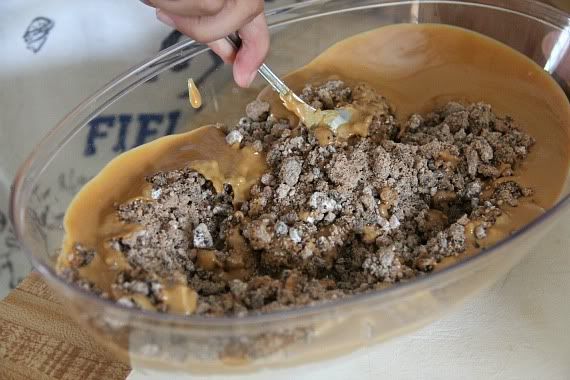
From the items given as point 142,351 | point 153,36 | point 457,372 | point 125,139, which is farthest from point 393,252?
point 153,36

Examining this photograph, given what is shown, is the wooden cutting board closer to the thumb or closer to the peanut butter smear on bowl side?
the peanut butter smear on bowl side

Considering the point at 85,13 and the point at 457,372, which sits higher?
the point at 85,13

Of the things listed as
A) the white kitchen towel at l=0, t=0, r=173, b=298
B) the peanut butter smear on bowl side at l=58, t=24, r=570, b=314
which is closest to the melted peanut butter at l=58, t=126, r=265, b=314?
the peanut butter smear on bowl side at l=58, t=24, r=570, b=314

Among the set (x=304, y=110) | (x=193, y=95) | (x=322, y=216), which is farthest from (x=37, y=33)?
(x=322, y=216)

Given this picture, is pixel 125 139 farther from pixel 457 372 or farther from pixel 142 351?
pixel 457 372

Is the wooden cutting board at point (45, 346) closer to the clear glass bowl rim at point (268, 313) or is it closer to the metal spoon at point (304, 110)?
the clear glass bowl rim at point (268, 313)
